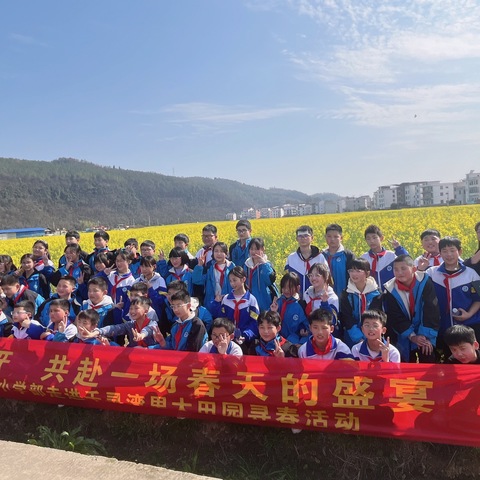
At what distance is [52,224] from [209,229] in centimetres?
8317

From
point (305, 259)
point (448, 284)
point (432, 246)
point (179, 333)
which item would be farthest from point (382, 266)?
point (179, 333)

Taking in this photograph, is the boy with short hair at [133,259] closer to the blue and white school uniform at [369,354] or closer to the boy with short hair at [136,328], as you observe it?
the boy with short hair at [136,328]

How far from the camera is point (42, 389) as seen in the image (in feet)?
14.9

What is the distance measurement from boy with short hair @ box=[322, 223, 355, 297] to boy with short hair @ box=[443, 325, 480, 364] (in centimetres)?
232

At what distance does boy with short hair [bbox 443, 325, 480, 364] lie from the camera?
3662mm

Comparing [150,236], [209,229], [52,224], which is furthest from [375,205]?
[209,229]

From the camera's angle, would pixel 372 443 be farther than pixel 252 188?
No

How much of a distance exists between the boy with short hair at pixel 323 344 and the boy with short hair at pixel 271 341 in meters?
0.26

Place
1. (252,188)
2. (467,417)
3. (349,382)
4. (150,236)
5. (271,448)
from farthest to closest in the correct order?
(252,188) < (150,236) < (271,448) < (349,382) < (467,417)

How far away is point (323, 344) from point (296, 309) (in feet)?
2.81

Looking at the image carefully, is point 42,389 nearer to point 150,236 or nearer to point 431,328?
point 431,328

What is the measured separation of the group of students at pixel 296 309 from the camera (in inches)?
164

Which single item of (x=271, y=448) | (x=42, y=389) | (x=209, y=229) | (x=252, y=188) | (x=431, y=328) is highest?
(x=252, y=188)

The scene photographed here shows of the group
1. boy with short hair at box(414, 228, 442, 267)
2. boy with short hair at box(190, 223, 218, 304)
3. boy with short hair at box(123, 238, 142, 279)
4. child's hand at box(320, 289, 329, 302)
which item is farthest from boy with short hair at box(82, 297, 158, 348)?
boy with short hair at box(414, 228, 442, 267)
